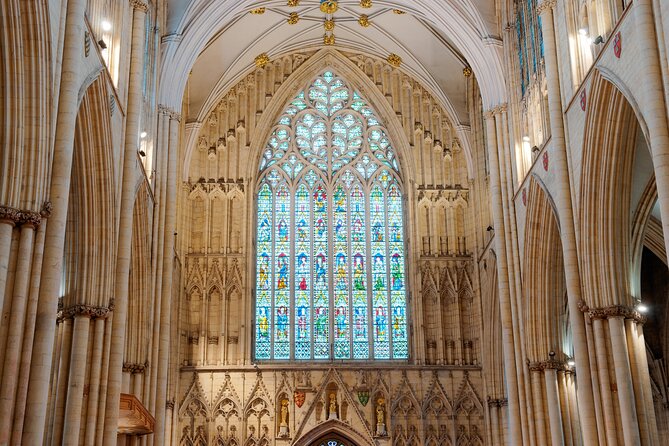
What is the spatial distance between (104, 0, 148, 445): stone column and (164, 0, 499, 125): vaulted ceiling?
25.8ft

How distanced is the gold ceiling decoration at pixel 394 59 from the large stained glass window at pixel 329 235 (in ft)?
4.93

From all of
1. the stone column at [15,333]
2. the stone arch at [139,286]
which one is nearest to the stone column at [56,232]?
the stone column at [15,333]

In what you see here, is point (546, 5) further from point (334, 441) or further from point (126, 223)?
point (334, 441)

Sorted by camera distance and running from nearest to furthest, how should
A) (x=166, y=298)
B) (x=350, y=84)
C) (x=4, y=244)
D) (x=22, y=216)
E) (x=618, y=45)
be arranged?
1. (x=4, y=244)
2. (x=22, y=216)
3. (x=618, y=45)
4. (x=166, y=298)
5. (x=350, y=84)

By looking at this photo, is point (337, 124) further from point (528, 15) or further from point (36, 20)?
point (36, 20)

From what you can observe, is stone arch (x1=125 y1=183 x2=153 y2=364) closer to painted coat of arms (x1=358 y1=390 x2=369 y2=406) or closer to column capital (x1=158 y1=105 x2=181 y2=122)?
column capital (x1=158 y1=105 x2=181 y2=122)

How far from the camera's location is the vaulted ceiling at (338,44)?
27703mm

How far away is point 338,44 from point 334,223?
5722mm

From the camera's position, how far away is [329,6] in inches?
1081

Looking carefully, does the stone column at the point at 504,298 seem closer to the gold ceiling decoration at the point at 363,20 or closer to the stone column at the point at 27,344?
the gold ceiling decoration at the point at 363,20

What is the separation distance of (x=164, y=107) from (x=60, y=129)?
1007 cm

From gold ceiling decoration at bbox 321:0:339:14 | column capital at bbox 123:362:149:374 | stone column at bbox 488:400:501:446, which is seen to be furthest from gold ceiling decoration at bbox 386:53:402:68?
column capital at bbox 123:362:149:374

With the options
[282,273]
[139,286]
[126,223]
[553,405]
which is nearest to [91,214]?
[126,223]

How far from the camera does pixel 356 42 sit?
2922cm
